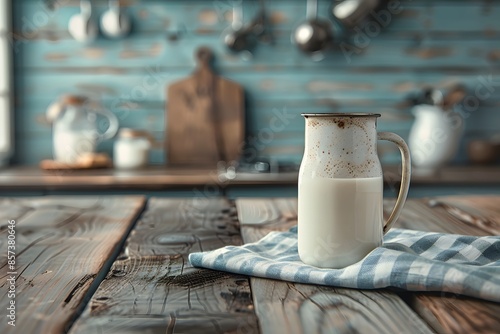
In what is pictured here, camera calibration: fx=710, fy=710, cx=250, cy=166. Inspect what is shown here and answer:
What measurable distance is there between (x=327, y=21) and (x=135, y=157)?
930 mm

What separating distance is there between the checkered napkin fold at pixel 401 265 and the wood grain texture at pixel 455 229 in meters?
0.02

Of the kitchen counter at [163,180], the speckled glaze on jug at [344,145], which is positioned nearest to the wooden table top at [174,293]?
the speckled glaze on jug at [344,145]

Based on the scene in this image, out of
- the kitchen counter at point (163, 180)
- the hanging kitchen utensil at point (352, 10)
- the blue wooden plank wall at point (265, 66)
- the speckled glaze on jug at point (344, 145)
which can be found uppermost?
the hanging kitchen utensil at point (352, 10)

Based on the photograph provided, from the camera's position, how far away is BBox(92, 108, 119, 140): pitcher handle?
2.82 m

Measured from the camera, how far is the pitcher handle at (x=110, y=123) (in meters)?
2.82

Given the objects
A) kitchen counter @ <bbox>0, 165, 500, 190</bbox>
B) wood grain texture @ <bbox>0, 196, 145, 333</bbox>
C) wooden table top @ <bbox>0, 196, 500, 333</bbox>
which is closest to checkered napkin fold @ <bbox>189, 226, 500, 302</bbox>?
Result: wooden table top @ <bbox>0, 196, 500, 333</bbox>

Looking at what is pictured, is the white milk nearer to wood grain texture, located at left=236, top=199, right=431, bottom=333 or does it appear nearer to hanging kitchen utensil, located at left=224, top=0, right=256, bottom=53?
wood grain texture, located at left=236, top=199, right=431, bottom=333

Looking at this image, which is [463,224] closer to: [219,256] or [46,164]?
[219,256]

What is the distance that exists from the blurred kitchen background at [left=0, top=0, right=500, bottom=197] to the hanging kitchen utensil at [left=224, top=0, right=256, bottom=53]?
0.06ft

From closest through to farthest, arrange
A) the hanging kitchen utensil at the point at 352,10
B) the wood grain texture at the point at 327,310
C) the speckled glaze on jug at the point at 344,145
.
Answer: the wood grain texture at the point at 327,310
the speckled glaze on jug at the point at 344,145
the hanging kitchen utensil at the point at 352,10

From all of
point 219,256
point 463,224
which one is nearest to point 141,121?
point 463,224

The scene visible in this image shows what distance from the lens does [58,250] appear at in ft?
3.14

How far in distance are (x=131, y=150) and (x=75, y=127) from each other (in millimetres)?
257

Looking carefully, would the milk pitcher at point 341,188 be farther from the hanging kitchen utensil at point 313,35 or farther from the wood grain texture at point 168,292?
the hanging kitchen utensil at point 313,35
